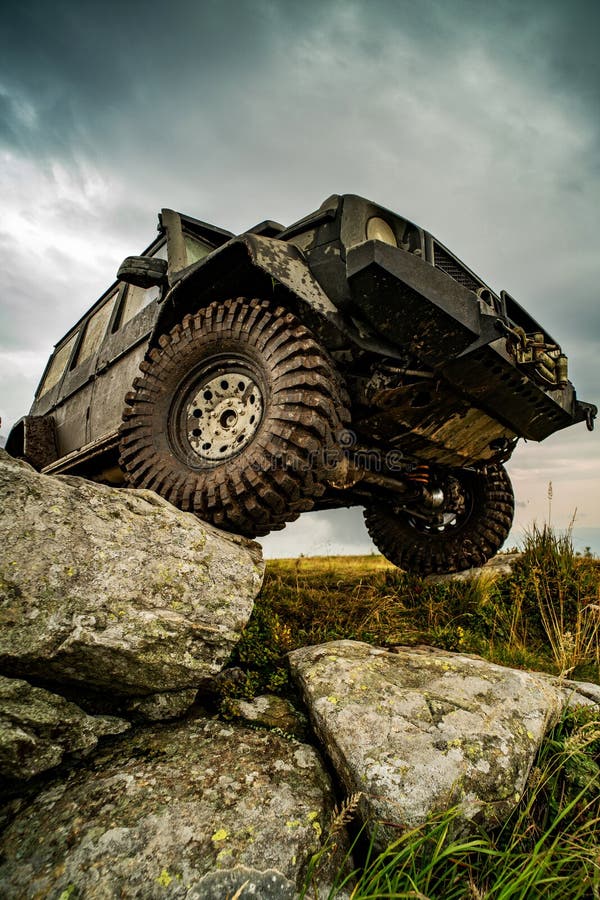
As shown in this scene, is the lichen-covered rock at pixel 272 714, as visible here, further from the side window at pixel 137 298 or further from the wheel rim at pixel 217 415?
the side window at pixel 137 298

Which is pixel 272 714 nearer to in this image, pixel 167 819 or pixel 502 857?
pixel 167 819

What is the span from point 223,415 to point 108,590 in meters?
1.27

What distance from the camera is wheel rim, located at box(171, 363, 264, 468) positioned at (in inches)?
105

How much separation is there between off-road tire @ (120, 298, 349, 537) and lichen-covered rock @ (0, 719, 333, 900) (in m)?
1.10

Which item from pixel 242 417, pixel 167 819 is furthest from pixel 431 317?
pixel 167 819

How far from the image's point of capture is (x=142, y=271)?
3.34m

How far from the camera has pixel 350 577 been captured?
4266 mm

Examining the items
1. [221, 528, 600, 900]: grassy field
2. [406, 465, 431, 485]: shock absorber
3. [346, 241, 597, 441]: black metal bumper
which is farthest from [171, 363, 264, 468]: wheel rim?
[406, 465, 431, 485]: shock absorber

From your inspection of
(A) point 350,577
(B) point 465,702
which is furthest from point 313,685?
(A) point 350,577

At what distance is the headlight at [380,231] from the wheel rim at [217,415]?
3.40 feet

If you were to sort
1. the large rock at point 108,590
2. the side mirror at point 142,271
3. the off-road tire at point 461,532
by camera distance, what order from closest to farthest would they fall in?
the large rock at point 108,590 < the side mirror at point 142,271 < the off-road tire at point 461,532

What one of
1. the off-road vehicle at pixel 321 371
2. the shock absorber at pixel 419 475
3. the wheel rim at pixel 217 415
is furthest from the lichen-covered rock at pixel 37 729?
the shock absorber at pixel 419 475

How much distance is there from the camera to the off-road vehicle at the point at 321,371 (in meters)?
2.43

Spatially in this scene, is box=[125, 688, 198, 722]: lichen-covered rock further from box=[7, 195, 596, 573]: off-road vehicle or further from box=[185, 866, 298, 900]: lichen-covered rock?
box=[7, 195, 596, 573]: off-road vehicle
